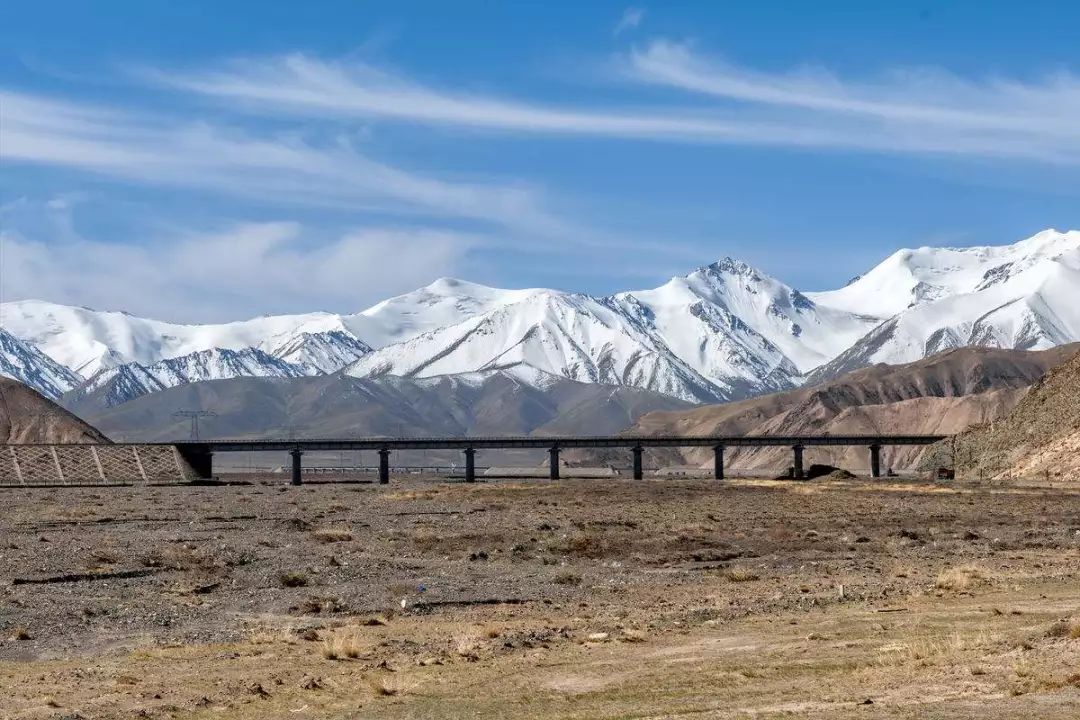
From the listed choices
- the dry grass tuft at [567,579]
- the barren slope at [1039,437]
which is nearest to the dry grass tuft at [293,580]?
the dry grass tuft at [567,579]

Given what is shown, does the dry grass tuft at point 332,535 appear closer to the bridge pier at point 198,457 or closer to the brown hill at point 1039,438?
the brown hill at point 1039,438

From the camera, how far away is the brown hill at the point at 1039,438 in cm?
11438

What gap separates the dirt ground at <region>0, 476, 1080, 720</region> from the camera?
2233 cm

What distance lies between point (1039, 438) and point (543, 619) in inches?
3831

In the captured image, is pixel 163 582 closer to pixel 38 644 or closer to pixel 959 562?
pixel 38 644

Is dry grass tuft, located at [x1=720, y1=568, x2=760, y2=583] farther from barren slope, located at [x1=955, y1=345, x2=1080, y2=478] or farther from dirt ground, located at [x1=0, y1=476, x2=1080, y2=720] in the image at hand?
barren slope, located at [x1=955, y1=345, x2=1080, y2=478]

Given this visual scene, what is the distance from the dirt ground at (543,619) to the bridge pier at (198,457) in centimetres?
10540

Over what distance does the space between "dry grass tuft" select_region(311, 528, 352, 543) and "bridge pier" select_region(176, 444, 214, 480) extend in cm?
11025

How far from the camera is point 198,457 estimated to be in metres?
178

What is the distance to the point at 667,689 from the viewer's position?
23.2 meters

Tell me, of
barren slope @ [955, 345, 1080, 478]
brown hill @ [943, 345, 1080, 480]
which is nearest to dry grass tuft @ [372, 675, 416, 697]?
brown hill @ [943, 345, 1080, 480]

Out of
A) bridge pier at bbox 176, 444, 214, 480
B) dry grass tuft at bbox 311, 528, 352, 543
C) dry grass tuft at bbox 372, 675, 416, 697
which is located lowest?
dry grass tuft at bbox 372, 675, 416, 697

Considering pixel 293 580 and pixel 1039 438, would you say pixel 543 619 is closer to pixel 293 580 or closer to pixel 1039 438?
pixel 293 580

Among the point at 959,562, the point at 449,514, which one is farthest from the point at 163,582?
the point at 449,514
